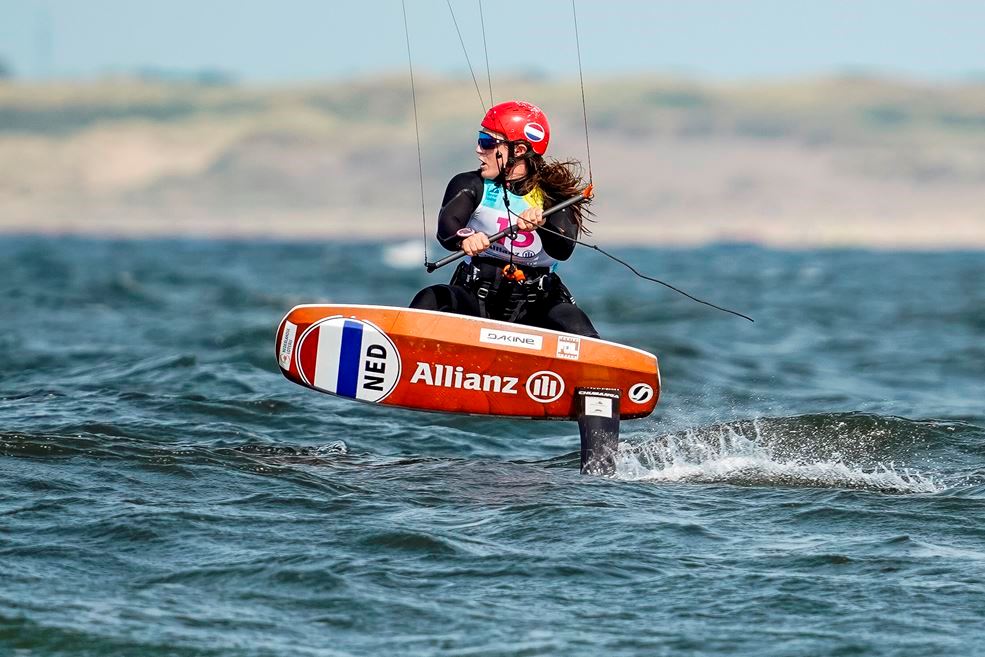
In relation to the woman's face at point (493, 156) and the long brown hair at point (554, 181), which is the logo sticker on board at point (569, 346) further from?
the woman's face at point (493, 156)

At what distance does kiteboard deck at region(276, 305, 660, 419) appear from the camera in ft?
28.9

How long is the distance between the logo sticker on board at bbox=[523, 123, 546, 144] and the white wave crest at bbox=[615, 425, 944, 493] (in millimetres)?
2136

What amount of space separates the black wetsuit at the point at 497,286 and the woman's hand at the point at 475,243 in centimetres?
32

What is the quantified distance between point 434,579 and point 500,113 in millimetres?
3608

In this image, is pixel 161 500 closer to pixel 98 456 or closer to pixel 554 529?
pixel 98 456

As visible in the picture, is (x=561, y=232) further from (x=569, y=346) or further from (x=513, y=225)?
(x=569, y=346)

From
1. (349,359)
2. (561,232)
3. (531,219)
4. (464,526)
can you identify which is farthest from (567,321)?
(464,526)

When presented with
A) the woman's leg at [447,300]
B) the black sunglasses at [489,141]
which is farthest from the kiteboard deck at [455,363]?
the black sunglasses at [489,141]

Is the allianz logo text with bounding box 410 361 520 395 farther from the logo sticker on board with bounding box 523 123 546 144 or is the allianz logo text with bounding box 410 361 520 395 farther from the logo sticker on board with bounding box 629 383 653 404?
the logo sticker on board with bounding box 523 123 546 144

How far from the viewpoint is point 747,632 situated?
219 inches

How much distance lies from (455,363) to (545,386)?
0.60 metres

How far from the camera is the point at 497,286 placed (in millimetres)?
9172

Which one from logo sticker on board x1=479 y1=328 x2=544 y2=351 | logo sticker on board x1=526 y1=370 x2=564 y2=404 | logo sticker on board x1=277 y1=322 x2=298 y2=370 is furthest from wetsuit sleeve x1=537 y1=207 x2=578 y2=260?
logo sticker on board x1=277 y1=322 x2=298 y2=370

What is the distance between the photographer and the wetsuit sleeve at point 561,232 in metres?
8.91
